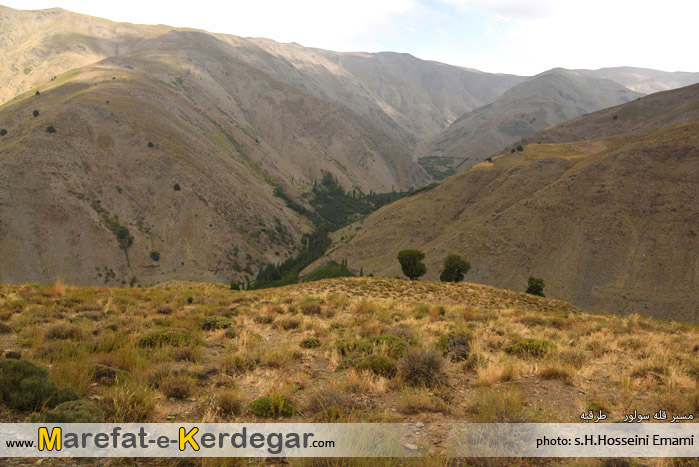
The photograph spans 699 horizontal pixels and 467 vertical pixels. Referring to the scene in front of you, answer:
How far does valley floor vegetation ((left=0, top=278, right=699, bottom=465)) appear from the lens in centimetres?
586

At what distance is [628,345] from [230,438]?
13.4 m

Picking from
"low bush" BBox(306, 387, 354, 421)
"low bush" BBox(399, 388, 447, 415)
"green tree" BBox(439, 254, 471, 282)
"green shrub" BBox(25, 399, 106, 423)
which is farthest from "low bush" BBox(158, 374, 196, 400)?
"green tree" BBox(439, 254, 471, 282)

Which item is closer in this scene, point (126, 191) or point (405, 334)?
point (405, 334)

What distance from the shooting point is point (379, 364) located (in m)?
8.11

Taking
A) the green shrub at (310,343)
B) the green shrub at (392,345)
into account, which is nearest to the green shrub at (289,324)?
the green shrub at (310,343)

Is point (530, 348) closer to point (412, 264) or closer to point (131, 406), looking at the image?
point (131, 406)

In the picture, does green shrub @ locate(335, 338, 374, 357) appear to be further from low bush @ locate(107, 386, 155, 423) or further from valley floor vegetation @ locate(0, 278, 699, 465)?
low bush @ locate(107, 386, 155, 423)

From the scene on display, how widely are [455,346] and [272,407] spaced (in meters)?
6.43

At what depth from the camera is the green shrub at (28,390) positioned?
17.3 ft

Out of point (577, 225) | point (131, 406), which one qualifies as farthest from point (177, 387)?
point (577, 225)

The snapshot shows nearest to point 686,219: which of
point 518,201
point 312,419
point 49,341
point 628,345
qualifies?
point 518,201

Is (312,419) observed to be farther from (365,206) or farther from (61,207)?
(365,206)

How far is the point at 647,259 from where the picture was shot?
57.2m

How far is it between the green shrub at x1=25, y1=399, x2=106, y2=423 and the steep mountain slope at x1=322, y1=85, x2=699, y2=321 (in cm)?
6737
